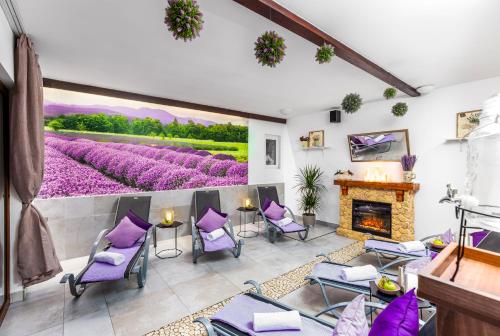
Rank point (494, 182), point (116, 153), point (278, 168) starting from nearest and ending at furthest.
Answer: point (494, 182), point (116, 153), point (278, 168)

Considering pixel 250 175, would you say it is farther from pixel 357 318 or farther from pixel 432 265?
pixel 432 265

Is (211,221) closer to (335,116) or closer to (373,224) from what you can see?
(373,224)

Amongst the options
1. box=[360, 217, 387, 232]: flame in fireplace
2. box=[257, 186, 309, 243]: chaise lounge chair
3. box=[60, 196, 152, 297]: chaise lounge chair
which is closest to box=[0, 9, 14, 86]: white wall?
box=[60, 196, 152, 297]: chaise lounge chair

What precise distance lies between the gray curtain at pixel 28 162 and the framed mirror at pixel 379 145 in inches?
218

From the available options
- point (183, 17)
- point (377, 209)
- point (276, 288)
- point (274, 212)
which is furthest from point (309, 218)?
point (183, 17)

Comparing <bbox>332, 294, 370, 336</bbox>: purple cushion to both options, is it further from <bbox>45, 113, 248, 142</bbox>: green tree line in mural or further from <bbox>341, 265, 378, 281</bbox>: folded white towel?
<bbox>45, 113, 248, 142</bbox>: green tree line in mural

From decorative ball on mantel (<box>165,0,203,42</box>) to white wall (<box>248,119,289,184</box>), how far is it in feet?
15.3

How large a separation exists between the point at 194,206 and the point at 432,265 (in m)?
4.73

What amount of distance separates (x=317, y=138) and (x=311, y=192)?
1.46 m

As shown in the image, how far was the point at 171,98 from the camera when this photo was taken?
4773mm

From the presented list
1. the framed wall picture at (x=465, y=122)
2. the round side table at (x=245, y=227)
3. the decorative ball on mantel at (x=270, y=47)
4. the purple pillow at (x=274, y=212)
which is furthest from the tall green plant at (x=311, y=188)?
the decorative ball on mantel at (x=270, y=47)

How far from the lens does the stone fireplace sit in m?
4.36

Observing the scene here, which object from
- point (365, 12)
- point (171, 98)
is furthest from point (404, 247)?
point (171, 98)

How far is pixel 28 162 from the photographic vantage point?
8.29 feet
